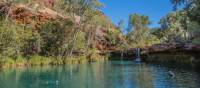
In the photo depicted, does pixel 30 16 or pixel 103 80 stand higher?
pixel 30 16

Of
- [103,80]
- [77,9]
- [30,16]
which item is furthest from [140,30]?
[103,80]

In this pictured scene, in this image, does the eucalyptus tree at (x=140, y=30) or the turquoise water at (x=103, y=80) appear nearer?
the turquoise water at (x=103, y=80)

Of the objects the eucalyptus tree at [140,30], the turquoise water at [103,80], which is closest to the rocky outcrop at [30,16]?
the eucalyptus tree at [140,30]

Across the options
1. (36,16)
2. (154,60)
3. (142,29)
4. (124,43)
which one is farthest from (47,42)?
(142,29)

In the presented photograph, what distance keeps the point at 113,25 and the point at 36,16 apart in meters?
53.3

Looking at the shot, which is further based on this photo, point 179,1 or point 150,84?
point 179,1

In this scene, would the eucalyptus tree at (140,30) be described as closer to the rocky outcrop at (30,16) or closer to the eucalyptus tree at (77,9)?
the rocky outcrop at (30,16)

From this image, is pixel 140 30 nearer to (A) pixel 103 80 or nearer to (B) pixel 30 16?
(B) pixel 30 16

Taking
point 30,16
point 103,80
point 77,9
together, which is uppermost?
point 30,16

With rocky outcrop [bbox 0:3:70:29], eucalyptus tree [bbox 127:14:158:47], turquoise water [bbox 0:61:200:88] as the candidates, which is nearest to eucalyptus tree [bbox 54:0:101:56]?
rocky outcrop [bbox 0:3:70:29]

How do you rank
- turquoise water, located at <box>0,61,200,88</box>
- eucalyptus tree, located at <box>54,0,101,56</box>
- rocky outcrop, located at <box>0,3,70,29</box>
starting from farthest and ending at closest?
rocky outcrop, located at <box>0,3,70,29</box>, eucalyptus tree, located at <box>54,0,101,56</box>, turquoise water, located at <box>0,61,200,88</box>

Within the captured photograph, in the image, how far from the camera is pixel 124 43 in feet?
368

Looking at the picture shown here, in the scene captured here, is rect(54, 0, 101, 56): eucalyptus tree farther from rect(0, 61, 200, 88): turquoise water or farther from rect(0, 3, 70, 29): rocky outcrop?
rect(0, 61, 200, 88): turquoise water

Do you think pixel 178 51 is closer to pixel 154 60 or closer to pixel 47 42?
pixel 154 60
